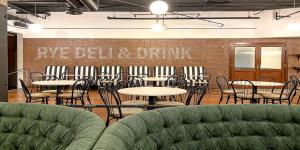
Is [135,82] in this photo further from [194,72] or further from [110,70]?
[194,72]

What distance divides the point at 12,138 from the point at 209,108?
164 cm

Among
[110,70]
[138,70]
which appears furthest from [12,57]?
[138,70]

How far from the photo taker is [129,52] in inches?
484

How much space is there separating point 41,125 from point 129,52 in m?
10.1

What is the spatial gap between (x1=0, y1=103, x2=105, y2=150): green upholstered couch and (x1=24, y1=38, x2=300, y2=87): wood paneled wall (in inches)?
384

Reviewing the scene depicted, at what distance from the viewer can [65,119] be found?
215 centimetres

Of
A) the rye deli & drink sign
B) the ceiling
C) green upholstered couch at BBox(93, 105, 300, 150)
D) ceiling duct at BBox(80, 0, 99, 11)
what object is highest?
the ceiling

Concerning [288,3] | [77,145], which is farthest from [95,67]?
[77,145]

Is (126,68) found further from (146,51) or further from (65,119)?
(65,119)

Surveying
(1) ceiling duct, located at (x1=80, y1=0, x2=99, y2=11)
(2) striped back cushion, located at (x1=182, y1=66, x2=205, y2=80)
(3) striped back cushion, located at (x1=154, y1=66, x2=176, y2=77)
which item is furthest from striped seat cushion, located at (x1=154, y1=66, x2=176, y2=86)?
(1) ceiling duct, located at (x1=80, y1=0, x2=99, y2=11)

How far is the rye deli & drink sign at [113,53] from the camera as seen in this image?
1222 centimetres

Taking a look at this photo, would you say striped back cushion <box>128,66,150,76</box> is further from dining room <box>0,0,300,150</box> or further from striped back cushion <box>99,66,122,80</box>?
striped back cushion <box>99,66,122,80</box>

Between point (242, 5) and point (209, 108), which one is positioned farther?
point (242, 5)

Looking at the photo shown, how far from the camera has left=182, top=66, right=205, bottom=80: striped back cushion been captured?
456 inches
